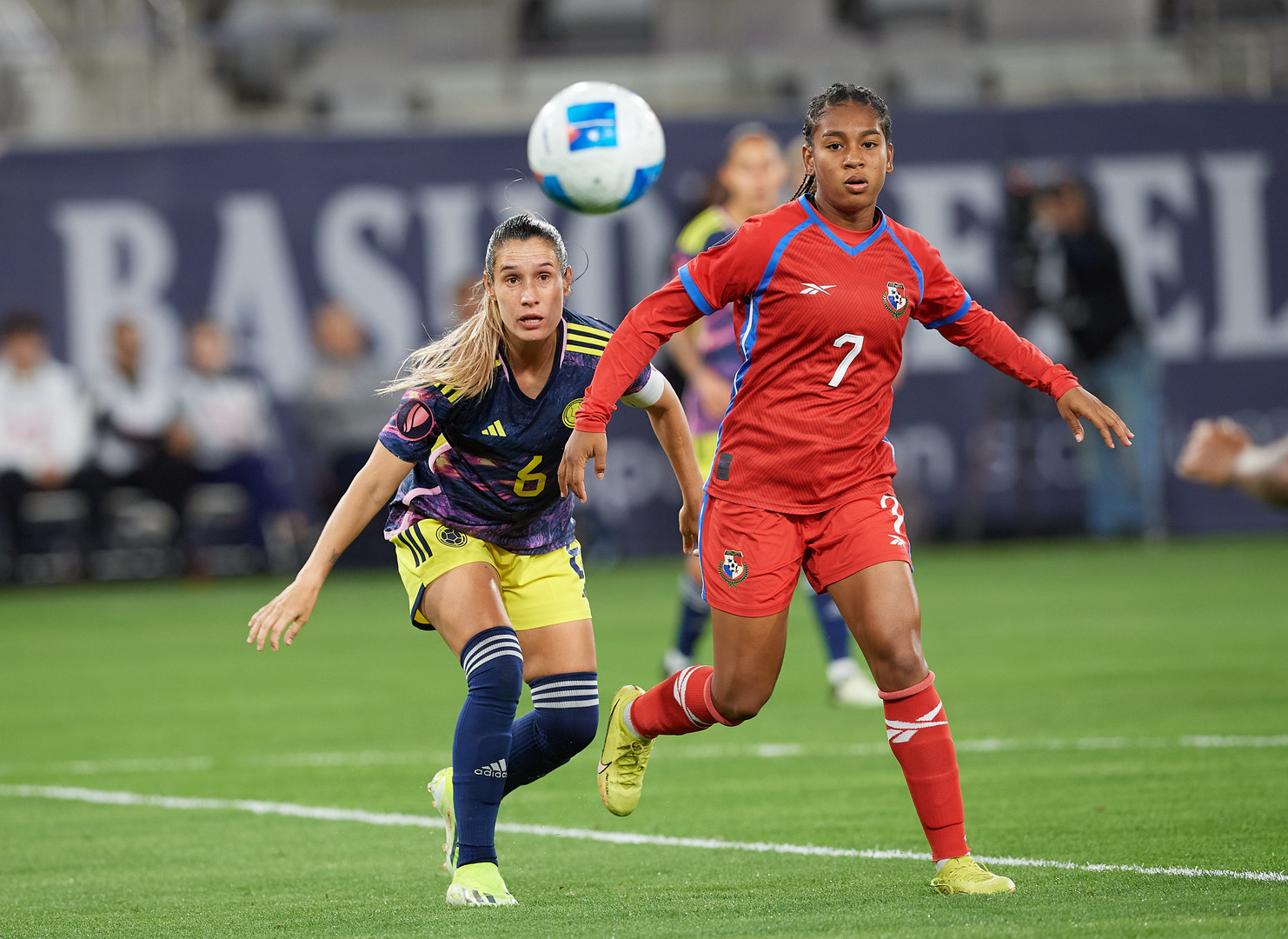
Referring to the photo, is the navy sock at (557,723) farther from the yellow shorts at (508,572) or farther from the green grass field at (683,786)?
the green grass field at (683,786)

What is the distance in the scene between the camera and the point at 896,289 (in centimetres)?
528

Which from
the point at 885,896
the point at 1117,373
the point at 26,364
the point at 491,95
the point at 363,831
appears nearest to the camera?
the point at 885,896

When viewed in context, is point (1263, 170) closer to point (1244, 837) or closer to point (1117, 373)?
point (1117, 373)

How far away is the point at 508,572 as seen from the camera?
5672 millimetres

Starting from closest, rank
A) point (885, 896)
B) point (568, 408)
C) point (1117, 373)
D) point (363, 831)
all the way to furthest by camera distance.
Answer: point (885, 896), point (568, 408), point (363, 831), point (1117, 373)

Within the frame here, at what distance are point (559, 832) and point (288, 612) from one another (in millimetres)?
1858

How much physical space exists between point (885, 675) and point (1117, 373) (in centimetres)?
1245

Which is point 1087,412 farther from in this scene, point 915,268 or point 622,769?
point 622,769

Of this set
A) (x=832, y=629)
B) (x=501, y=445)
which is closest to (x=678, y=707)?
(x=501, y=445)

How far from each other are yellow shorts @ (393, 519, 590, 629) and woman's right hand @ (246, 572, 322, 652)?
0.48 m

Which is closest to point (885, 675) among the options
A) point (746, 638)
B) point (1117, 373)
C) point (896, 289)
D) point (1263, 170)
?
point (746, 638)

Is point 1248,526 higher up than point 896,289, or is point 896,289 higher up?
point 896,289

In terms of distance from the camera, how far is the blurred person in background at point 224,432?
16.1 m

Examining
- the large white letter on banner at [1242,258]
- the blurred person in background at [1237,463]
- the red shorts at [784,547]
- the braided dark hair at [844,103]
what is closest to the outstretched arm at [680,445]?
the red shorts at [784,547]
